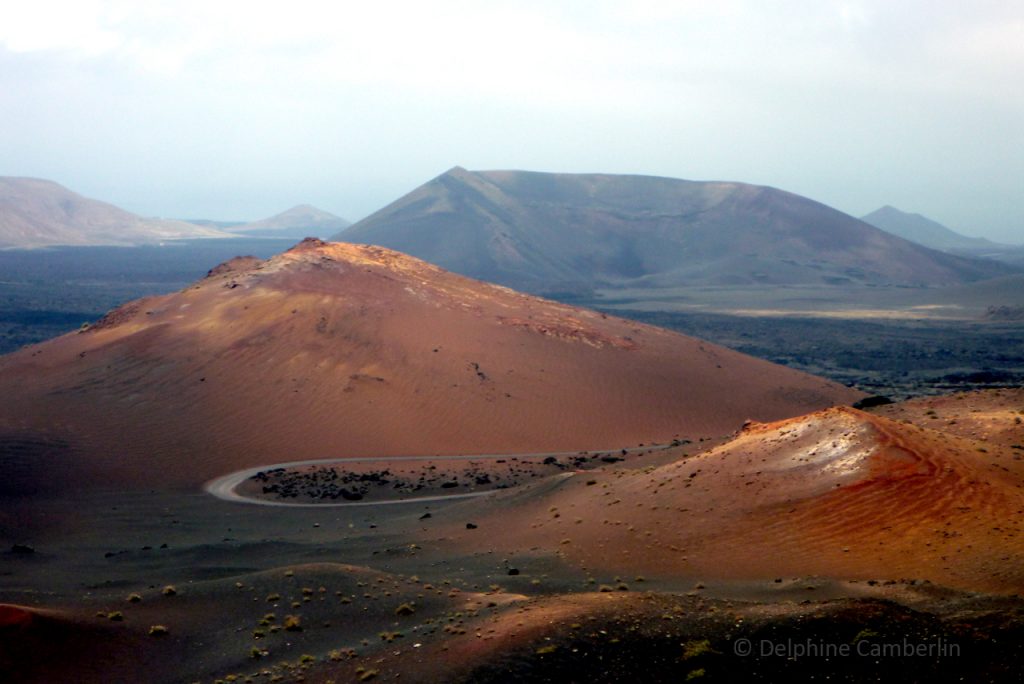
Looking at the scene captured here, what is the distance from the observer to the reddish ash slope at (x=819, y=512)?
15000 mm

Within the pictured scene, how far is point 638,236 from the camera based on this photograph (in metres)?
153

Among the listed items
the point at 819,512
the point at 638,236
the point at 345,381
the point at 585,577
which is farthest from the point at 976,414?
the point at 638,236

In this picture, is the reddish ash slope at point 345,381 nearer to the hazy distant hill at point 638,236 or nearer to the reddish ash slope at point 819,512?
the reddish ash slope at point 819,512

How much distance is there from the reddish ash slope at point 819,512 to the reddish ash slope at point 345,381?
12934 mm

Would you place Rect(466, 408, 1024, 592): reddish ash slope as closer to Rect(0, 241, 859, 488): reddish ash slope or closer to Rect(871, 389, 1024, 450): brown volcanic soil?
Rect(871, 389, 1024, 450): brown volcanic soil

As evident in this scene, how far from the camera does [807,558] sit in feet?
51.4

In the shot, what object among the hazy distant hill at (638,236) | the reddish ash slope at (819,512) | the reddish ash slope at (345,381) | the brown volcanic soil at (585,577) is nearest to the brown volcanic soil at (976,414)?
the reddish ash slope at (819,512)

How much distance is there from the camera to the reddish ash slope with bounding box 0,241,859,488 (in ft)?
104

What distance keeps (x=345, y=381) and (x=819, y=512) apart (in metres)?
23.2

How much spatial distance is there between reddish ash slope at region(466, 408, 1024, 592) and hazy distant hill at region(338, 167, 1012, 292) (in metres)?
101

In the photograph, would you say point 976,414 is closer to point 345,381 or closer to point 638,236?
point 345,381

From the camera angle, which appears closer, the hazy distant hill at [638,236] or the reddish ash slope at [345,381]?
the reddish ash slope at [345,381]

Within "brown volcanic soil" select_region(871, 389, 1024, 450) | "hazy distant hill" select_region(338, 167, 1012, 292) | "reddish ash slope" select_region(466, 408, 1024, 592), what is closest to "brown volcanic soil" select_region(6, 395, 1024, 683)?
"reddish ash slope" select_region(466, 408, 1024, 592)

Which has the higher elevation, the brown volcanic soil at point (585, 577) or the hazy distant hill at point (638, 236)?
the hazy distant hill at point (638, 236)
